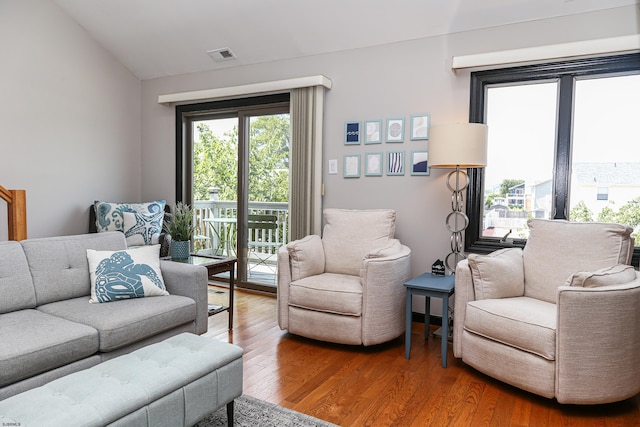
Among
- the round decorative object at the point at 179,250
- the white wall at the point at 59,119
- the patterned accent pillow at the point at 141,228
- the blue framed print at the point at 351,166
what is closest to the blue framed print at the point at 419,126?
the blue framed print at the point at 351,166

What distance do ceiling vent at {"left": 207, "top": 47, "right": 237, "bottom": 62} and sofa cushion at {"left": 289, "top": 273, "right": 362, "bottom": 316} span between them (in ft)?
8.70

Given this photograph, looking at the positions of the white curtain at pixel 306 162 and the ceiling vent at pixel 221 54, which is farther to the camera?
the ceiling vent at pixel 221 54

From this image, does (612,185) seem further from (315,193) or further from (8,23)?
(8,23)

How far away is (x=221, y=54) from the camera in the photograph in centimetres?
463

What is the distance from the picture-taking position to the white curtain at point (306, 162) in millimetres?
4141

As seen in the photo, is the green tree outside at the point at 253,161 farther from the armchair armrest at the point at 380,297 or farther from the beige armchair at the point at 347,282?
the armchair armrest at the point at 380,297

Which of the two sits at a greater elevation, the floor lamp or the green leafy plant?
the floor lamp

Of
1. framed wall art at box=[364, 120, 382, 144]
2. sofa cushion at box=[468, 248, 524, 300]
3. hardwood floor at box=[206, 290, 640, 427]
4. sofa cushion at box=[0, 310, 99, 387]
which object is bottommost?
hardwood floor at box=[206, 290, 640, 427]

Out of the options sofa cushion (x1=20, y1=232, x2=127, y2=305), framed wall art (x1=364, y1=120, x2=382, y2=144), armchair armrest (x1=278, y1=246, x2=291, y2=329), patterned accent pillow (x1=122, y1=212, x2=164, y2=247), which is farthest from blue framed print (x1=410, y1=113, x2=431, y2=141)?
patterned accent pillow (x1=122, y1=212, x2=164, y2=247)

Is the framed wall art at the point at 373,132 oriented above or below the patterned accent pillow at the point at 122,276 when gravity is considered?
above

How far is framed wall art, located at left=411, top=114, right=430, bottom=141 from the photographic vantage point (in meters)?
3.72

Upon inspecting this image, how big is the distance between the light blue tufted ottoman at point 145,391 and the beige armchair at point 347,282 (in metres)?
1.18

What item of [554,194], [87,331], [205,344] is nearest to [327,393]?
[205,344]

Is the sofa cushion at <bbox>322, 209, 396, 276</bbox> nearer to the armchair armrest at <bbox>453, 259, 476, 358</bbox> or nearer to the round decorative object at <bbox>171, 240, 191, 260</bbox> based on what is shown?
the armchair armrest at <bbox>453, 259, 476, 358</bbox>
